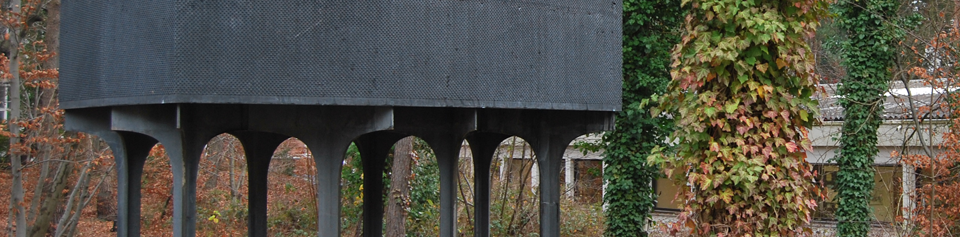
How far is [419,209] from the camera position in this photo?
17.1 meters

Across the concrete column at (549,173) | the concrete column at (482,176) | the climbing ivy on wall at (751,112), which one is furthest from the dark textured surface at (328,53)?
the concrete column at (482,176)

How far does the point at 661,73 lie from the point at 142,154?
8888mm

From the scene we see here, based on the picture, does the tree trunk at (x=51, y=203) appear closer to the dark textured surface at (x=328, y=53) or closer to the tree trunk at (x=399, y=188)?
the tree trunk at (x=399, y=188)

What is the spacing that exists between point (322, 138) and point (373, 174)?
3.96 m

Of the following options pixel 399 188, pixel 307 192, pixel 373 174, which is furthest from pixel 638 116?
pixel 307 192

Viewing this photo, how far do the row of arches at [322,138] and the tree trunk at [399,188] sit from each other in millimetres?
3514

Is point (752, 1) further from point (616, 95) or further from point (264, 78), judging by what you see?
point (264, 78)

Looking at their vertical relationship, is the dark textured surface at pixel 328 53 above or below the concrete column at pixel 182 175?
above

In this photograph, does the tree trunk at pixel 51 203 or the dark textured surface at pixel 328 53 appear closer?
the dark textured surface at pixel 328 53

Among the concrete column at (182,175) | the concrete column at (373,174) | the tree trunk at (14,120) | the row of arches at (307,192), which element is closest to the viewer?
the concrete column at (182,175)

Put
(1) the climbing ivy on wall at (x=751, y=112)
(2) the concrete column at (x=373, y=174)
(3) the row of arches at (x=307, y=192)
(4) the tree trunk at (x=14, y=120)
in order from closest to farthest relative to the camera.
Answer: (1) the climbing ivy on wall at (x=751, y=112) < (2) the concrete column at (x=373, y=174) < (4) the tree trunk at (x=14, y=120) < (3) the row of arches at (x=307, y=192)

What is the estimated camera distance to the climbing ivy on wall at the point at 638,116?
14461mm

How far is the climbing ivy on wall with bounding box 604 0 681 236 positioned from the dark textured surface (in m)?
5.71

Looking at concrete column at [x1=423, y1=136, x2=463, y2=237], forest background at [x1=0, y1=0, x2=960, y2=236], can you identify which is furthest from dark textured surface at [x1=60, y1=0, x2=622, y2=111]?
forest background at [x1=0, y1=0, x2=960, y2=236]
